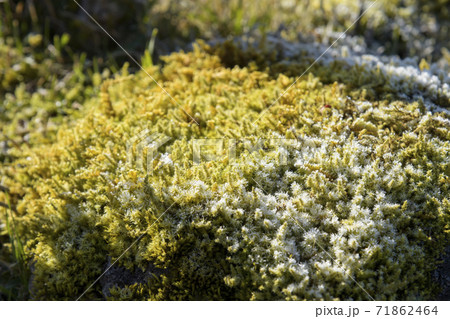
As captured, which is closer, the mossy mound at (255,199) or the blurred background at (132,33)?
the mossy mound at (255,199)

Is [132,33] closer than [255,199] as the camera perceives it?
Result: No

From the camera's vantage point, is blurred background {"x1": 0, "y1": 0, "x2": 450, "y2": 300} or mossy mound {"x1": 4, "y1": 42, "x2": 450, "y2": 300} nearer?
mossy mound {"x1": 4, "y1": 42, "x2": 450, "y2": 300}

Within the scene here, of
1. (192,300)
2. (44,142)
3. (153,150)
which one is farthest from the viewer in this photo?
(44,142)
